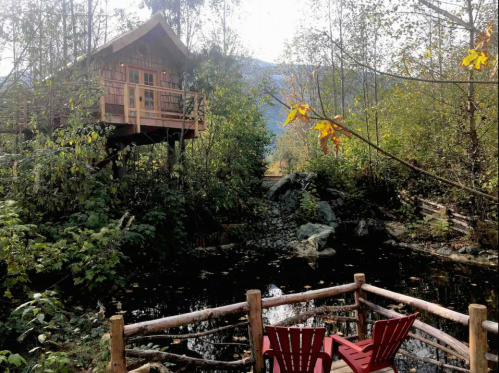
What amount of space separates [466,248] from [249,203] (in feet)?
26.1

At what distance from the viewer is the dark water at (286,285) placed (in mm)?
5871

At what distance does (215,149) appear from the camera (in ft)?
51.4

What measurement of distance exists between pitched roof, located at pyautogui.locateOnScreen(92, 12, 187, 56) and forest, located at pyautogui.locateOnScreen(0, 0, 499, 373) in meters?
0.71

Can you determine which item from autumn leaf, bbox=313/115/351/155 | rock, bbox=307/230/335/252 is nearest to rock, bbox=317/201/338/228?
rock, bbox=307/230/335/252

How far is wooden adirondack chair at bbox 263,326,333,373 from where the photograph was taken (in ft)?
9.93

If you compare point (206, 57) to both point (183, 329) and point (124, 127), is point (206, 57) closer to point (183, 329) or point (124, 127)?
point (124, 127)

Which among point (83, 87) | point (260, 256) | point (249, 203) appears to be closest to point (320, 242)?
point (260, 256)

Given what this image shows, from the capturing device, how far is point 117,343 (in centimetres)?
304

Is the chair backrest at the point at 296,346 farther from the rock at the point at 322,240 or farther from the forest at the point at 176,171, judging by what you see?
the rock at the point at 322,240

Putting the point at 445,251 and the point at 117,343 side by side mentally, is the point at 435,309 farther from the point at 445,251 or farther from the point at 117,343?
the point at 445,251

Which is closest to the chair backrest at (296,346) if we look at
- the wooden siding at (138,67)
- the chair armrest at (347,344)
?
the chair armrest at (347,344)

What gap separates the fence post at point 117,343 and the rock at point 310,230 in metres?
10.5

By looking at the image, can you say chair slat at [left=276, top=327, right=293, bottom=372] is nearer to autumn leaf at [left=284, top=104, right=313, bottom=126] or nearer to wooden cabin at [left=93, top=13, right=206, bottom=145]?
autumn leaf at [left=284, top=104, right=313, bottom=126]

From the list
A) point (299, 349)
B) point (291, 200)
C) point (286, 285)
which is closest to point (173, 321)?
point (299, 349)
